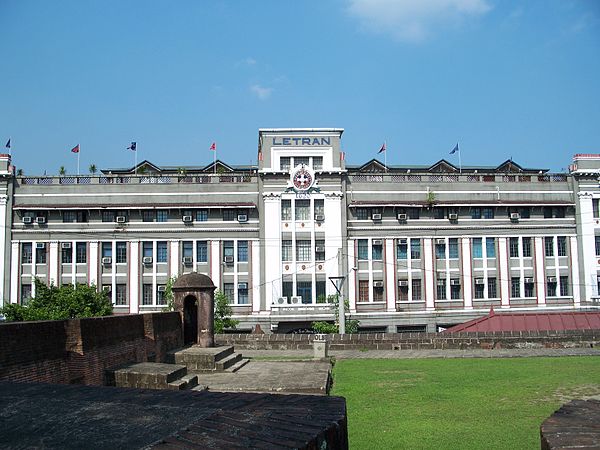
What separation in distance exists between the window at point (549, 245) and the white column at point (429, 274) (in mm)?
8209

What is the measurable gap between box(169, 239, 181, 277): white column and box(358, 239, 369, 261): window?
39.8 feet

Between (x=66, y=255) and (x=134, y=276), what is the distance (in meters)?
4.79

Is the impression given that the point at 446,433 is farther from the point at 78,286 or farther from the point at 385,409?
the point at 78,286

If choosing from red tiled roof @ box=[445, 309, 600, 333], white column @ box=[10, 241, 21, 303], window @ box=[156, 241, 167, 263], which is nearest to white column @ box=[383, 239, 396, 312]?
red tiled roof @ box=[445, 309, 600, 333]

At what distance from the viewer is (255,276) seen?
128 ft

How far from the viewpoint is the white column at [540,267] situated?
40.2 m

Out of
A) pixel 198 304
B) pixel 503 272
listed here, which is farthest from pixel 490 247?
pixel 198 304

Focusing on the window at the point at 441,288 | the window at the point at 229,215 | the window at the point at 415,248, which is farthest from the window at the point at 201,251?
the window at the point at 441,288

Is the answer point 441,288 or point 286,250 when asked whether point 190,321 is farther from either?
point 441,288

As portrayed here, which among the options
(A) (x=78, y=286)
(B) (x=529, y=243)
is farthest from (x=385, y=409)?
(B) (x=529, y=243)

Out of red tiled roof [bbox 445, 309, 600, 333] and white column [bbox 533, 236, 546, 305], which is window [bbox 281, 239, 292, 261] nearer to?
red tiled roof [bbox 445, 309, 600, 333]

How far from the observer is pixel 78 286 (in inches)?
1267

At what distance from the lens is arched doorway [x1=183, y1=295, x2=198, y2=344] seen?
20.6m

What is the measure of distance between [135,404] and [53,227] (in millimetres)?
37980
